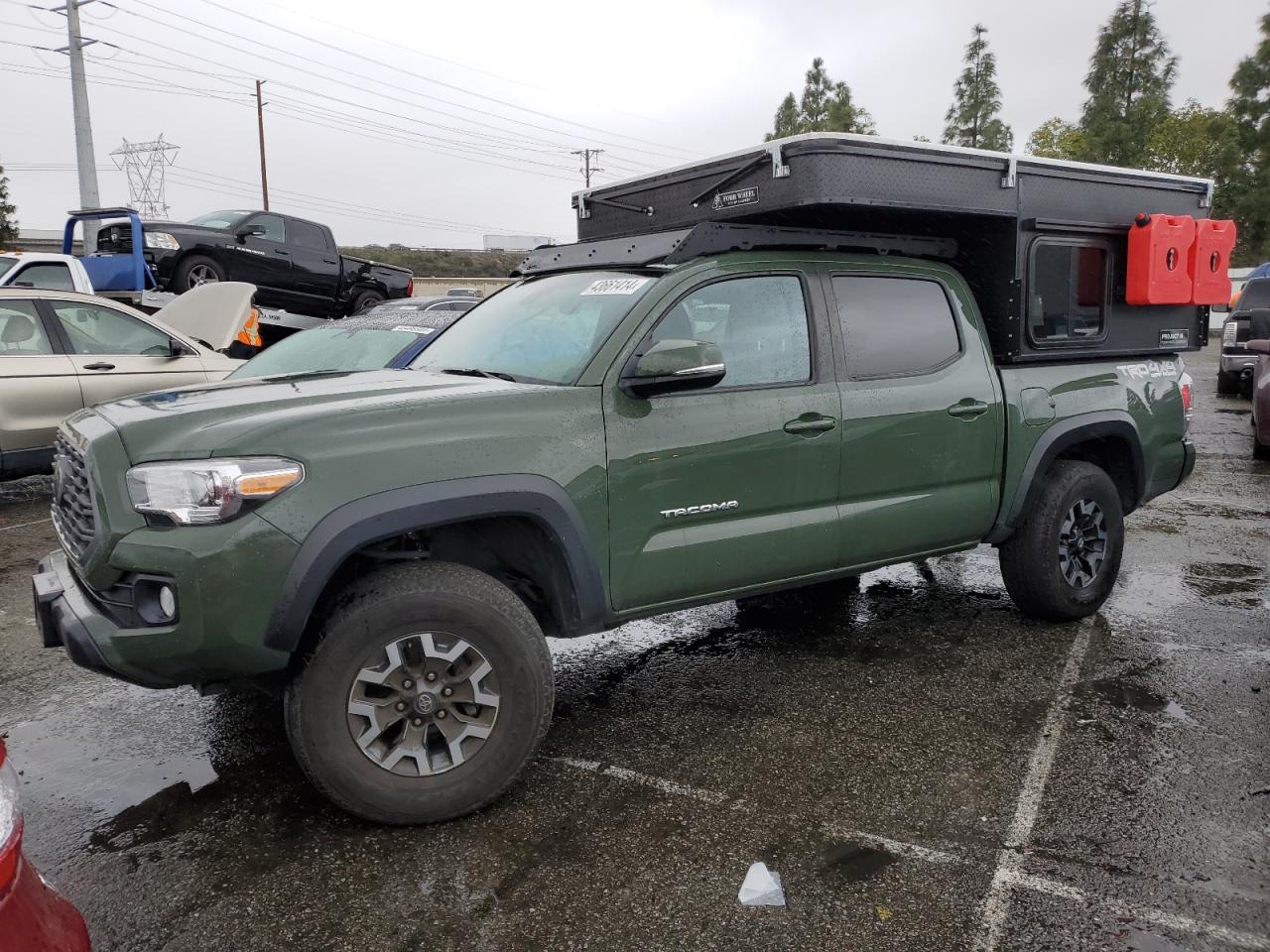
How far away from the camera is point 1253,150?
147 feet

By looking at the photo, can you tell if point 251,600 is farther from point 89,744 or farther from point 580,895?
point 89,744

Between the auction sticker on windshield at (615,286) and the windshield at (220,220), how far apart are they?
12.2 m

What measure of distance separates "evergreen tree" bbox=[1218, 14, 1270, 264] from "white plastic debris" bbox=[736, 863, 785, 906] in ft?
165

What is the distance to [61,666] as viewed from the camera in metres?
4.41

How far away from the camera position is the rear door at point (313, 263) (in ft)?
49.4

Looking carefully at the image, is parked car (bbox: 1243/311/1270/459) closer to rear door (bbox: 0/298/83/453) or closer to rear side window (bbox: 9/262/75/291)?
rear door (bbox: 0/298/83/453)

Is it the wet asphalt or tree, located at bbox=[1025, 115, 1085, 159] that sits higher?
tree, located at bbox=[1025, 115, 1085, 159]

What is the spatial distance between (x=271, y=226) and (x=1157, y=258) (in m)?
13.0

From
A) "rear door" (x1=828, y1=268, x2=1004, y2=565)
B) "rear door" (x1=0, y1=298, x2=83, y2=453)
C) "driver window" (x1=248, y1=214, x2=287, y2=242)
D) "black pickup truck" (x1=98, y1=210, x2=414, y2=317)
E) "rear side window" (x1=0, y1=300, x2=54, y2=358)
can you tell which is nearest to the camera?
"rear door" (x1=828, y1=268, x2=1004, y2=565)

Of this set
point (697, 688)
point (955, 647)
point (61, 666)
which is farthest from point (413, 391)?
point (955, 647)

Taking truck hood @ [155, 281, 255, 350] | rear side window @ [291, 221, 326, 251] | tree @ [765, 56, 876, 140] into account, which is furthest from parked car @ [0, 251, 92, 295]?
tree @ [765, 56, 876, 140]

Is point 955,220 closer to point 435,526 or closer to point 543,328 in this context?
point 543,328

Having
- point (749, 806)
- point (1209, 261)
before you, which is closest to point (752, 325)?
point (749, 806)

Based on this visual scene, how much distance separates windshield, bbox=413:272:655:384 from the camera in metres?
3.51
